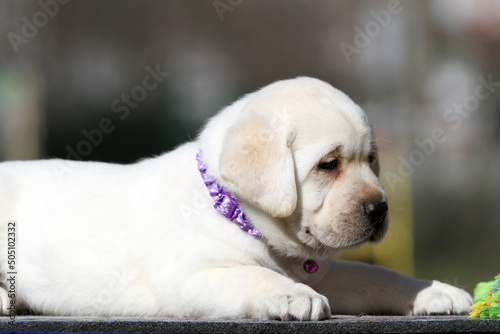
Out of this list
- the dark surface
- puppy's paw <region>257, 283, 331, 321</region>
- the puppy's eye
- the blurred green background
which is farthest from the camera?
the blurred green background

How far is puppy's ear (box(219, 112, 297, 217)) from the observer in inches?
138

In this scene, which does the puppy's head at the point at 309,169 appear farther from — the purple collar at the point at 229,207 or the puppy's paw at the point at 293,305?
the puppy's paw at the point at 293,305

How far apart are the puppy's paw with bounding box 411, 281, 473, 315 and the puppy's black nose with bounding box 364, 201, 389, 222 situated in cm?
57

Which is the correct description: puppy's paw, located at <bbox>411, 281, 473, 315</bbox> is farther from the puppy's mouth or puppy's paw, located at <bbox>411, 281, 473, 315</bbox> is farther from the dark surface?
the dark surface

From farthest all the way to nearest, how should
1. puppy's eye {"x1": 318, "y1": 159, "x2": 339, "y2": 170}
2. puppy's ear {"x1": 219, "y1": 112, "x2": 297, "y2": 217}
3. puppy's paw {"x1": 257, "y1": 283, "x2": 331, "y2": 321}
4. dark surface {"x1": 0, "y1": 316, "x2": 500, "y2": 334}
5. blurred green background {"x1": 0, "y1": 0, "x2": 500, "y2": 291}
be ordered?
blurred green background {"x1": 0, "y1": 0, "x2": 500, "y2": 291} → puppy's eye {"x1": 318, "y1": 159, "x2": 339, "y2": 170} → puppy's ear {"x1": 219, "y1": 112, "x2": 297, "y2": 217} → puppy's paw {"x1": 257, "y1": 283, "x2": 331, "y2": 321} → dark surface {"x1": 0, "y1": 316, "x2": 500, "y2": 334}

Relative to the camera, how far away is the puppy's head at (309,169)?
3521mm

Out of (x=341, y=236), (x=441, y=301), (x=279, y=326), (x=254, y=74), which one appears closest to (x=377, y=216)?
(x=341, y=236)

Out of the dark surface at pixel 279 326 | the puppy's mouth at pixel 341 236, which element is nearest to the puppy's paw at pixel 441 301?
the puppy's mouth at pixel 341 236

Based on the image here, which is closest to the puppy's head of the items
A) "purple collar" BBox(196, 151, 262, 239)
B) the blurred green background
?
"purple collar" BBox(196, 151, 262, 239)

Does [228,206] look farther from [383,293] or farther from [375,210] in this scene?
[383,293]

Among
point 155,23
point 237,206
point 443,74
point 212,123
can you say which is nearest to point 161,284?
point 237,206

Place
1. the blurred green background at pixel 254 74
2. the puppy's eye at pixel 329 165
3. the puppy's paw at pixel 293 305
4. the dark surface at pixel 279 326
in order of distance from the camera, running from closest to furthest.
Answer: the dark surface at pixel 279 326 < the puppy's paw at pixel 293 305 < the puppy's eye at pixel 329 165 < the blurred green background at pixel 254 74

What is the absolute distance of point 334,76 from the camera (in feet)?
27.5

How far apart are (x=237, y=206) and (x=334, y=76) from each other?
16.0 feet
